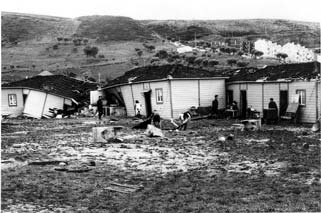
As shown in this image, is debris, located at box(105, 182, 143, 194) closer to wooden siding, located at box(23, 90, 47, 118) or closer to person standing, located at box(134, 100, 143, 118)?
person standing, located at box(134, 100, 143, 118)

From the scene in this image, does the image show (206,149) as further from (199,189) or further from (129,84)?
(129,84)

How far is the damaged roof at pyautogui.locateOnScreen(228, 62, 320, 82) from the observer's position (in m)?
26.5

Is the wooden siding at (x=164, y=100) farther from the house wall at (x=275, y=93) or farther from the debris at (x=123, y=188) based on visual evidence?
the debris at (x=123, y=188)

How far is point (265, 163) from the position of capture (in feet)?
43.1

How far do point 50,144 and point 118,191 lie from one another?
28.5 ft

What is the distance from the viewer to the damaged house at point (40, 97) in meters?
35.2

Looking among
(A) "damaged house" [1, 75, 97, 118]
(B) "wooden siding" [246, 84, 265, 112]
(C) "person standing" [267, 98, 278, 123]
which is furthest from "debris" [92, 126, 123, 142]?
(A) "damaged house" [1, 75, 97, 118]

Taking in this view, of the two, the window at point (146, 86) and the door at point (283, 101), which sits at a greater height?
the window at point (146, 86)

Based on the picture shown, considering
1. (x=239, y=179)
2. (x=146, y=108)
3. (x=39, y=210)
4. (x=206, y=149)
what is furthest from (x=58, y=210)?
(x=146, y=108)

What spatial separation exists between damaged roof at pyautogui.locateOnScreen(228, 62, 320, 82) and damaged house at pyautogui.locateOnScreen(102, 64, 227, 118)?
5.18 ft

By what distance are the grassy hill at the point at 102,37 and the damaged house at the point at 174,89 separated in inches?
1013

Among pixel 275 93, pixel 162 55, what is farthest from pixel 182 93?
pixel 162 55

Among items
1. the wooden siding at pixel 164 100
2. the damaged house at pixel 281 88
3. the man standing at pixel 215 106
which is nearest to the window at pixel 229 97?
the damaged house at pixel 281 88

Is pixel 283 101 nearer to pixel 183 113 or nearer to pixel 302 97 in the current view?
pixel 302 97
